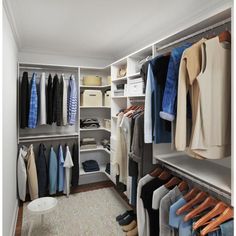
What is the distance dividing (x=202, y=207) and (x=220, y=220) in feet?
0.48

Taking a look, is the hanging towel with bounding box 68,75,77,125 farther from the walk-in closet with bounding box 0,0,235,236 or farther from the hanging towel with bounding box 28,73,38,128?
the hanging towel with bounding box 28,73,38,128

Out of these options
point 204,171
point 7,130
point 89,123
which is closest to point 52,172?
point 89,123

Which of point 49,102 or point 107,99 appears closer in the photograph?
point 49,102

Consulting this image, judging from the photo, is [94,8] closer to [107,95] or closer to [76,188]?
[107,95]

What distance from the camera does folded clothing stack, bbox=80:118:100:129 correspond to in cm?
357

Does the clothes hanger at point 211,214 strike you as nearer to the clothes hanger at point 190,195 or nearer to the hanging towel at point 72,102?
the clothes hanger at point 190,195

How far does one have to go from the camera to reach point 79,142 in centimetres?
342

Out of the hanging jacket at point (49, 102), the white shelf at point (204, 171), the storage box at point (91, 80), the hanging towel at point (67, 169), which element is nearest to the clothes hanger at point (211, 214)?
the white shelf at point (204, 171)

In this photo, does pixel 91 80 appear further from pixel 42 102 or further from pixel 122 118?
pixel 122 118

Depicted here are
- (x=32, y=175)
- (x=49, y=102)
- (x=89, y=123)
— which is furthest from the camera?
(x=89, y=123)

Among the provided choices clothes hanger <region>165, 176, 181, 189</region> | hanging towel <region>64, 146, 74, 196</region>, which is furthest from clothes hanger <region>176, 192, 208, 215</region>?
hanging towel <region>64, 146, 74, 196</region>

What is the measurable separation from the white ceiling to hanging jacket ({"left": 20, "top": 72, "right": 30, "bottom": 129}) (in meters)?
0.62

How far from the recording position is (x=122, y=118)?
249 centimetres

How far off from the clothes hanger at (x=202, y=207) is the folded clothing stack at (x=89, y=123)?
250 centimetres
